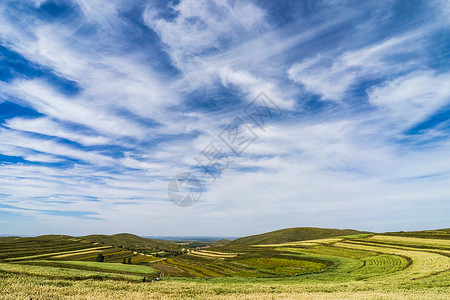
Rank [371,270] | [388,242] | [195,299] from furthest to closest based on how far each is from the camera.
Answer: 1. [388,242]
2. [371,270]
3. [195,299]

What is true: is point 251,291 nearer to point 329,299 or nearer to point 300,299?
point 300,299

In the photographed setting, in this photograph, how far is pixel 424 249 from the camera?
213 feet

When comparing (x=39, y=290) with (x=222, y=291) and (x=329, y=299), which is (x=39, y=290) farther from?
(x=329, y=299)

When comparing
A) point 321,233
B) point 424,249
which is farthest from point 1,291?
point 321,233

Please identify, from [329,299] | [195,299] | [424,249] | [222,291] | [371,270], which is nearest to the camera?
[329,299]

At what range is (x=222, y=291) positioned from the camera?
2783 cm

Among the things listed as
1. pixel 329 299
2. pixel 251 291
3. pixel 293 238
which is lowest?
pixel 293 238

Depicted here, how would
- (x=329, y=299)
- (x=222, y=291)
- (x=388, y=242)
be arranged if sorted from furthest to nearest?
(x=388, y=242), (x=222, y=291), (x=329, y=299)

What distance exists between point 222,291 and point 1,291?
21.8 metres

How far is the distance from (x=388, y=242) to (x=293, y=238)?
78.7 metres

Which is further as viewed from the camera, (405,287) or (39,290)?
(405,287)

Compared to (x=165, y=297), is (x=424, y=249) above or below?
below

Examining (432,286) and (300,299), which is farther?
(432,286)

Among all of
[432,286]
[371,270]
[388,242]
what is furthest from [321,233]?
[432,286]
